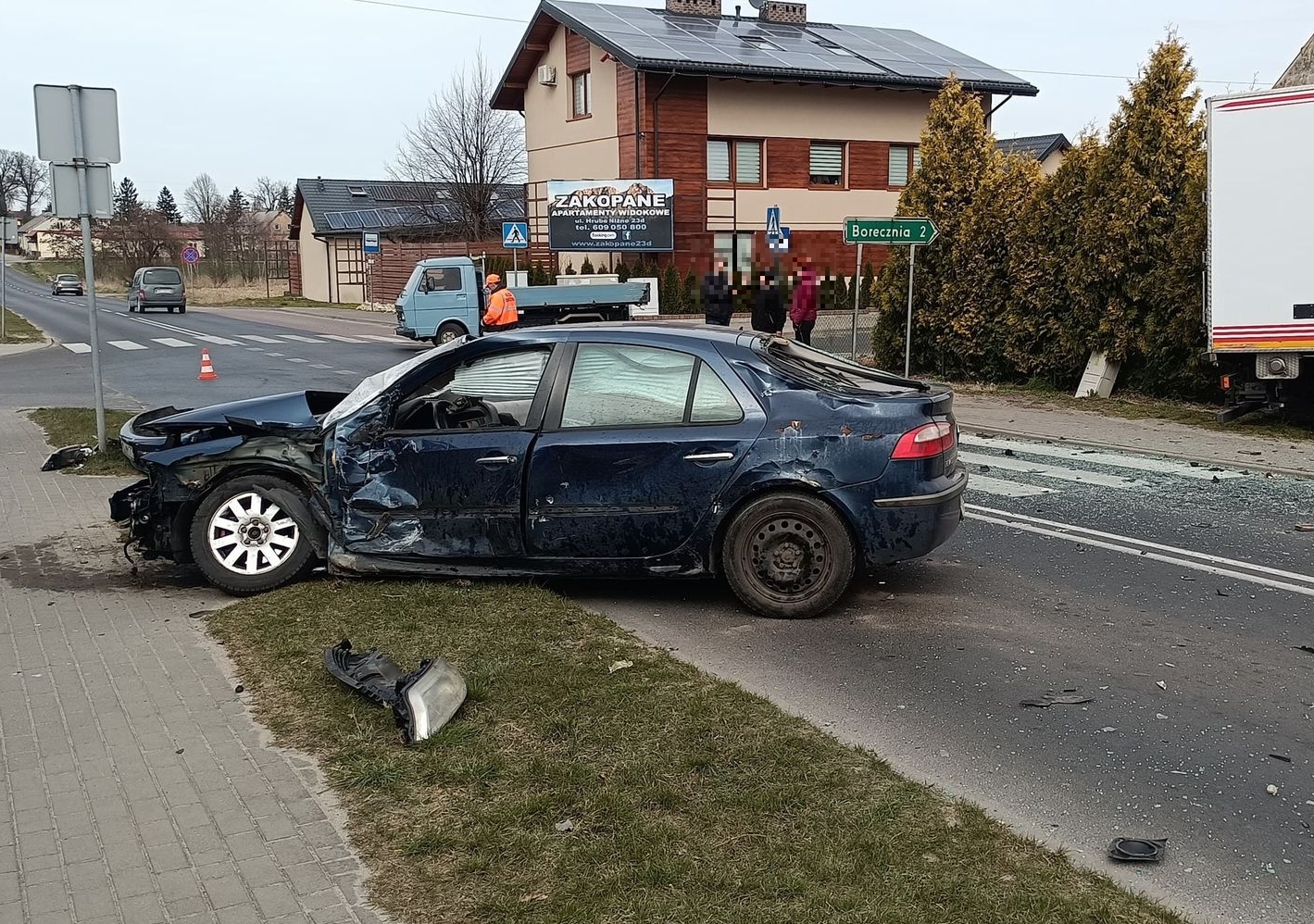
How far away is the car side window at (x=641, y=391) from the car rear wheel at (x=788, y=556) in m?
0.56

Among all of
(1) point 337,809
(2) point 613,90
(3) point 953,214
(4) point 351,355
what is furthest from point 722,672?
(2) point 613,90

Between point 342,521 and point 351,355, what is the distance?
1989cm

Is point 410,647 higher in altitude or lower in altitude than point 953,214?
Result: lower

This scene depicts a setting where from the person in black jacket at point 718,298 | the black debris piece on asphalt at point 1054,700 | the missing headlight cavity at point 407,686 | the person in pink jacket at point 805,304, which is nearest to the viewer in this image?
the missing headlight cavity at point 407,686

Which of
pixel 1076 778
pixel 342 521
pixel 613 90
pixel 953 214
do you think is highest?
pixel 613 90

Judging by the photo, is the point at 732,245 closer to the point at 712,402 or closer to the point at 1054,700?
the point at 712,402

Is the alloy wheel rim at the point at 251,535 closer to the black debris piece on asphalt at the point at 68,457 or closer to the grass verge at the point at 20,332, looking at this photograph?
the black debris piece on asphalt at the point at 68,457

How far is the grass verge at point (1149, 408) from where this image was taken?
1342 cm

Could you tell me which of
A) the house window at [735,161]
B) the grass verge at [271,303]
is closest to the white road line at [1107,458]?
the house window at [735,161]

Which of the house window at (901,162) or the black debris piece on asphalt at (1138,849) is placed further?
the house window at (901,162)

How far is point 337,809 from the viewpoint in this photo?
4066 millimetres

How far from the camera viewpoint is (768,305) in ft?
63.2

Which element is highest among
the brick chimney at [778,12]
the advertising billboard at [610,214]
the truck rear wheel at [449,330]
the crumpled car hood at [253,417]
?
the brick chimney at [778,12]

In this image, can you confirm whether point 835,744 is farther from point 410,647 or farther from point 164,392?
point 164,392
